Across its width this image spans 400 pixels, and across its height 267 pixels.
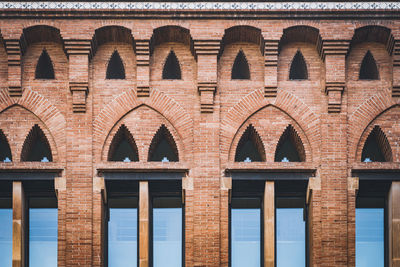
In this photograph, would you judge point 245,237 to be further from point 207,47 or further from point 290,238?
point 207,47

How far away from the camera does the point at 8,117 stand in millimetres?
20125

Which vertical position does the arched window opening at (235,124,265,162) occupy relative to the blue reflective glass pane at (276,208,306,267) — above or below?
above

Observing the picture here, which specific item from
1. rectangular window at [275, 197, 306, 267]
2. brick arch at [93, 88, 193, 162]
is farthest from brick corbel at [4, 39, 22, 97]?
rectangular window at [275, 197, 306, 267]

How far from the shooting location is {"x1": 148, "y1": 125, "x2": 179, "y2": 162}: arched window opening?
2019 centimetres

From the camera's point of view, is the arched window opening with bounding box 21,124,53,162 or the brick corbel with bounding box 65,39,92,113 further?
the arched window opening with bounding box 21,124,53,162

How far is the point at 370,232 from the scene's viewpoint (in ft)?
66.4

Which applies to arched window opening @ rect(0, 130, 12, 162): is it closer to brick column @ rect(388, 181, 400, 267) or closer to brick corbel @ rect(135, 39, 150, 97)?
brick corbel @ rect(135, 39, 150, 97)

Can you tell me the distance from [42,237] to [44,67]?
166 inches

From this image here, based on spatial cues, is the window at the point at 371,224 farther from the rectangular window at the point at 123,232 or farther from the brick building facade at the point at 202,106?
the rectangular window at the point at 123,232

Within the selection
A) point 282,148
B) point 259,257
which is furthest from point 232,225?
point 282,148

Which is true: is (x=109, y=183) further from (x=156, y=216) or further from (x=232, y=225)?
(x=232, y=225)

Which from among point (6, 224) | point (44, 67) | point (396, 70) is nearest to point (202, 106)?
point (44, 67)

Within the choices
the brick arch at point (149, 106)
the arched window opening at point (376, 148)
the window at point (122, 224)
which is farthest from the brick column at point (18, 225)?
the arched window opening at point (376, 148)

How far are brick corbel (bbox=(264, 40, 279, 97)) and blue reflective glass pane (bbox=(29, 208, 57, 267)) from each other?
6.01m
